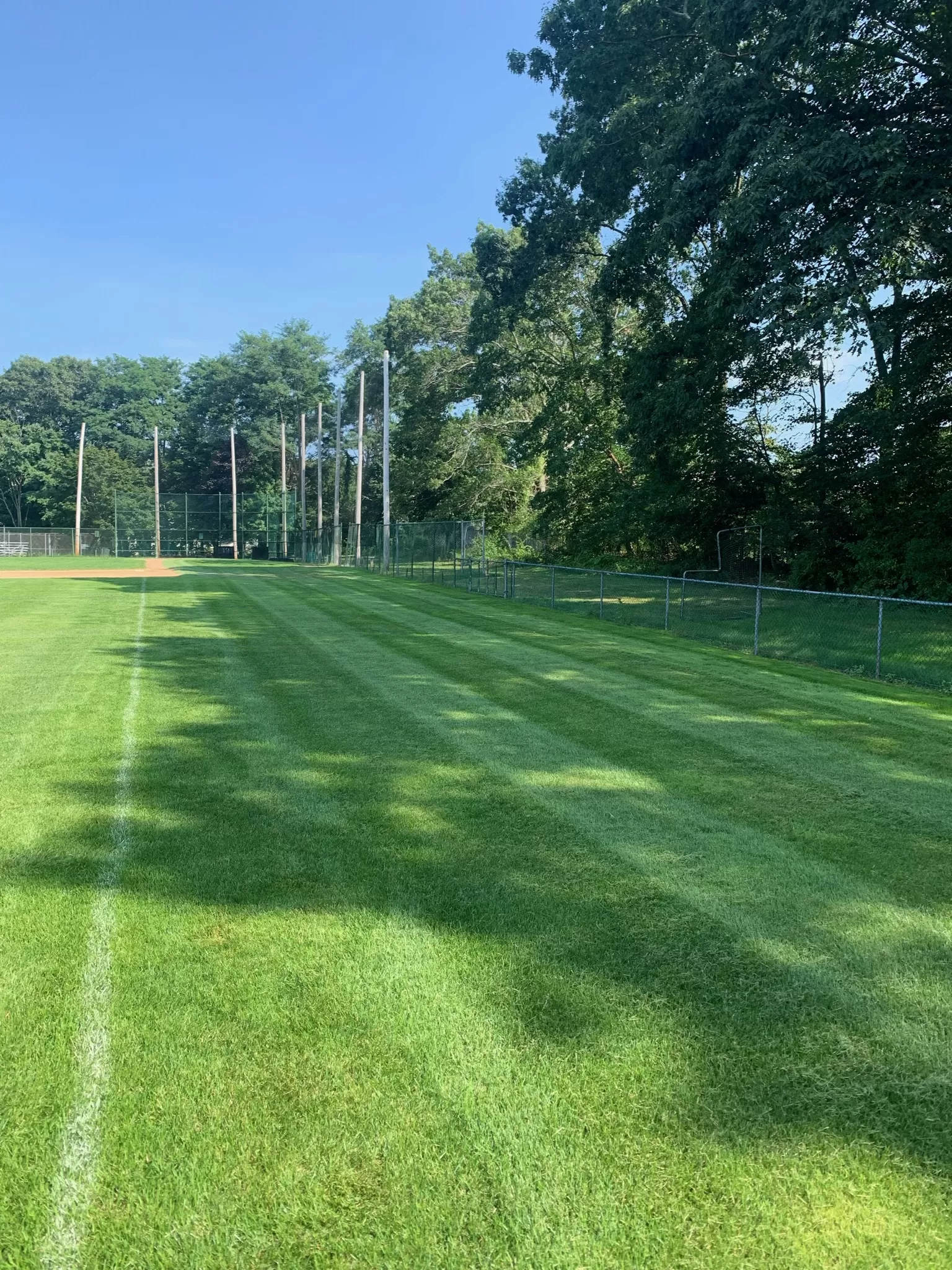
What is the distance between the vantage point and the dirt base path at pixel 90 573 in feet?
110

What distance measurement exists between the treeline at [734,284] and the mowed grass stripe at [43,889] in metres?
12.5

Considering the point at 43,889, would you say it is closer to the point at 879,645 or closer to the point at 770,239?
the point at 879,645

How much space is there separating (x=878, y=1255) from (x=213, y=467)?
3400 inches

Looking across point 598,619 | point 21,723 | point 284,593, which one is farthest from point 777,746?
point 284,593

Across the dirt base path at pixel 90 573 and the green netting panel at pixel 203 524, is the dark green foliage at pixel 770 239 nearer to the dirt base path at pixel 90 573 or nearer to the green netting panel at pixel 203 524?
the dirt base path at pixel 90 573

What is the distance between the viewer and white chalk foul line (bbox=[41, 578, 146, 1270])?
7.16 ft

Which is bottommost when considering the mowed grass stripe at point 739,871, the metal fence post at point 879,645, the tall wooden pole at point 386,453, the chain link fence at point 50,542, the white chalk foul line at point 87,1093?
the white chalk foul line at point 87,1093

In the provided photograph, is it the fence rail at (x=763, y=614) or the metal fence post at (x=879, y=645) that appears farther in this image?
the fence rail at (x=763, y=614)

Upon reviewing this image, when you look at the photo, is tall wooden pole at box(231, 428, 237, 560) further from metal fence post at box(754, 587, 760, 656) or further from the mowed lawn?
the mowed lawn

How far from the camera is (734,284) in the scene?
1595cm

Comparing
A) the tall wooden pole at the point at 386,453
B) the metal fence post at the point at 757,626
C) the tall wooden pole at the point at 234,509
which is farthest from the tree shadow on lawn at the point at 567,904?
the tall wooden pole at the point at 234,509

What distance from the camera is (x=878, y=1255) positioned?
212cm

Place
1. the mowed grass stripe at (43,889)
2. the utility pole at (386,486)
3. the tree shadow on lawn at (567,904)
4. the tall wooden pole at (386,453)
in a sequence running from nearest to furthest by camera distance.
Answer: the mowed grass stripe at (43,889) → the tree shadow on lawn at (567,904) → the tall wooden pole at (386,453) → the utility pole at (386,486)

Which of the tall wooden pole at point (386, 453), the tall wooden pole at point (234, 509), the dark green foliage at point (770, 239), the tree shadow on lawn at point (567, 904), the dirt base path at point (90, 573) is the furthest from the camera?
the tall wooden pole at point (234, 509)
